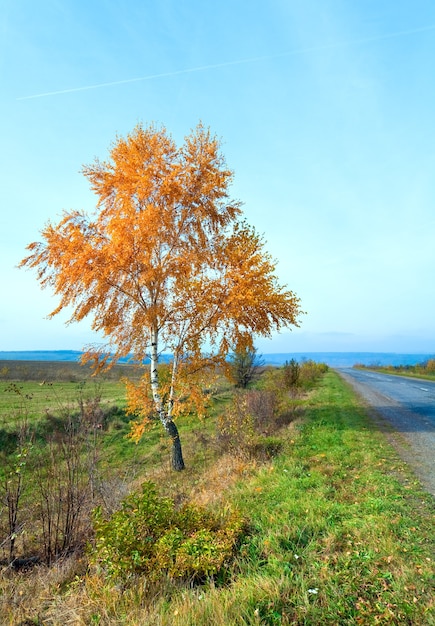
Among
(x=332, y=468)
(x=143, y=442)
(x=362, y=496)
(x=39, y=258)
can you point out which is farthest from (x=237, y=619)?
(x=143, y=442)

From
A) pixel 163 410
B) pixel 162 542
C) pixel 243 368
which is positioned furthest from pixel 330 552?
pixel 243 368

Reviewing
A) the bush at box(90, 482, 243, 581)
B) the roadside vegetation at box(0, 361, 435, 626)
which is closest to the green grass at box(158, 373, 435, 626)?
the roadside vegetation at box(0, 361, 435, 626)

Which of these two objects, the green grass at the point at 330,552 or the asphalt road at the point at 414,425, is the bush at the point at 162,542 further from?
the asphalt road at the point at 414,425

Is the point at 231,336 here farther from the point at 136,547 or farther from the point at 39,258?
the point at 136,547

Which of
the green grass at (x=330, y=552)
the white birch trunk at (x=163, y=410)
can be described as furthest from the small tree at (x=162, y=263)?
the green grass at (x=330, y=552)

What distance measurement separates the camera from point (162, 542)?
464 cm

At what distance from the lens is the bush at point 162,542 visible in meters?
4.38

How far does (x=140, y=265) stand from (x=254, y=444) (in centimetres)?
659

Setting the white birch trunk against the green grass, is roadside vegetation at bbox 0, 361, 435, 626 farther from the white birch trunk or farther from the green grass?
A: the white birch trunk

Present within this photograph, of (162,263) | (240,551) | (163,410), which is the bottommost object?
(240,551)

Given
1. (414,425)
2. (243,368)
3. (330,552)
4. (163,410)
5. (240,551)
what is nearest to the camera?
(330,552)

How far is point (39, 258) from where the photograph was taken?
488 inches

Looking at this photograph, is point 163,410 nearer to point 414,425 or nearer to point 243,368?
point 414,425

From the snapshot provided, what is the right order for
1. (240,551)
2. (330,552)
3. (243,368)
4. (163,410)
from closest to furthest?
1. (330,552)
2. (240,551)
3. (163,410)
4. (243,368)
